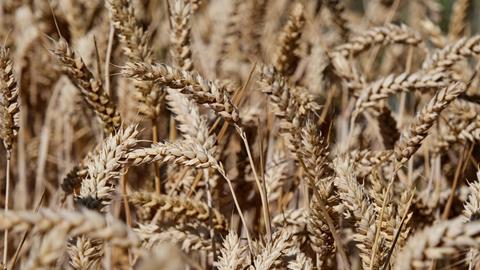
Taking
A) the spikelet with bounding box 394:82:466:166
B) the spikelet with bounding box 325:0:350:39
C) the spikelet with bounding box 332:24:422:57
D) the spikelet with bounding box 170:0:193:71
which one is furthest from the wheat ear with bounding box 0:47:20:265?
the spikelet with bounding box 325:0:350:39

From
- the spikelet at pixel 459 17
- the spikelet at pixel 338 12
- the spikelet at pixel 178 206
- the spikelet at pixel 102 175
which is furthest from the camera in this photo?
the spikelet at pixel 459 17

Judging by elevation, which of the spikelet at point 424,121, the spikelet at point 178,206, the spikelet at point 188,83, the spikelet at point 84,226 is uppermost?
the spikelet at point 188,83

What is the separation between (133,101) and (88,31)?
1.54ft

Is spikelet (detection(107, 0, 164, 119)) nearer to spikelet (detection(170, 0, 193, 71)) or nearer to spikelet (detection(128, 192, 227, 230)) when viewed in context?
spikelet (detection(170, 0, 193, 71))

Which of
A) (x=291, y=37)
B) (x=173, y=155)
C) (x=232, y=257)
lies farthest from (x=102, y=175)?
(x=291, y=37)

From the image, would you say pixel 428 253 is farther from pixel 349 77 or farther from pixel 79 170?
pixel 349 77

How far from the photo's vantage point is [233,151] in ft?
6.17

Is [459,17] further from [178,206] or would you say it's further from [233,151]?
[178,206]

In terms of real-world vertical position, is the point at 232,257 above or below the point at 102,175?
below

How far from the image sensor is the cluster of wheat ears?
3.36 feet

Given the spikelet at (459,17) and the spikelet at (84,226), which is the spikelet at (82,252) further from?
the spikelet at (459,17)

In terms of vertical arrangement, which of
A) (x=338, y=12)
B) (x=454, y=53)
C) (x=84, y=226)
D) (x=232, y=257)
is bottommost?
(x=232, y=257)

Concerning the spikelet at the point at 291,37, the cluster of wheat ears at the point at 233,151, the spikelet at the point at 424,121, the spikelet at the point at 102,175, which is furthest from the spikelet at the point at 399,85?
the spikelet at the point at 102,175

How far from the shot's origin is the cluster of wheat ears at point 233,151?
1023 millimetres
